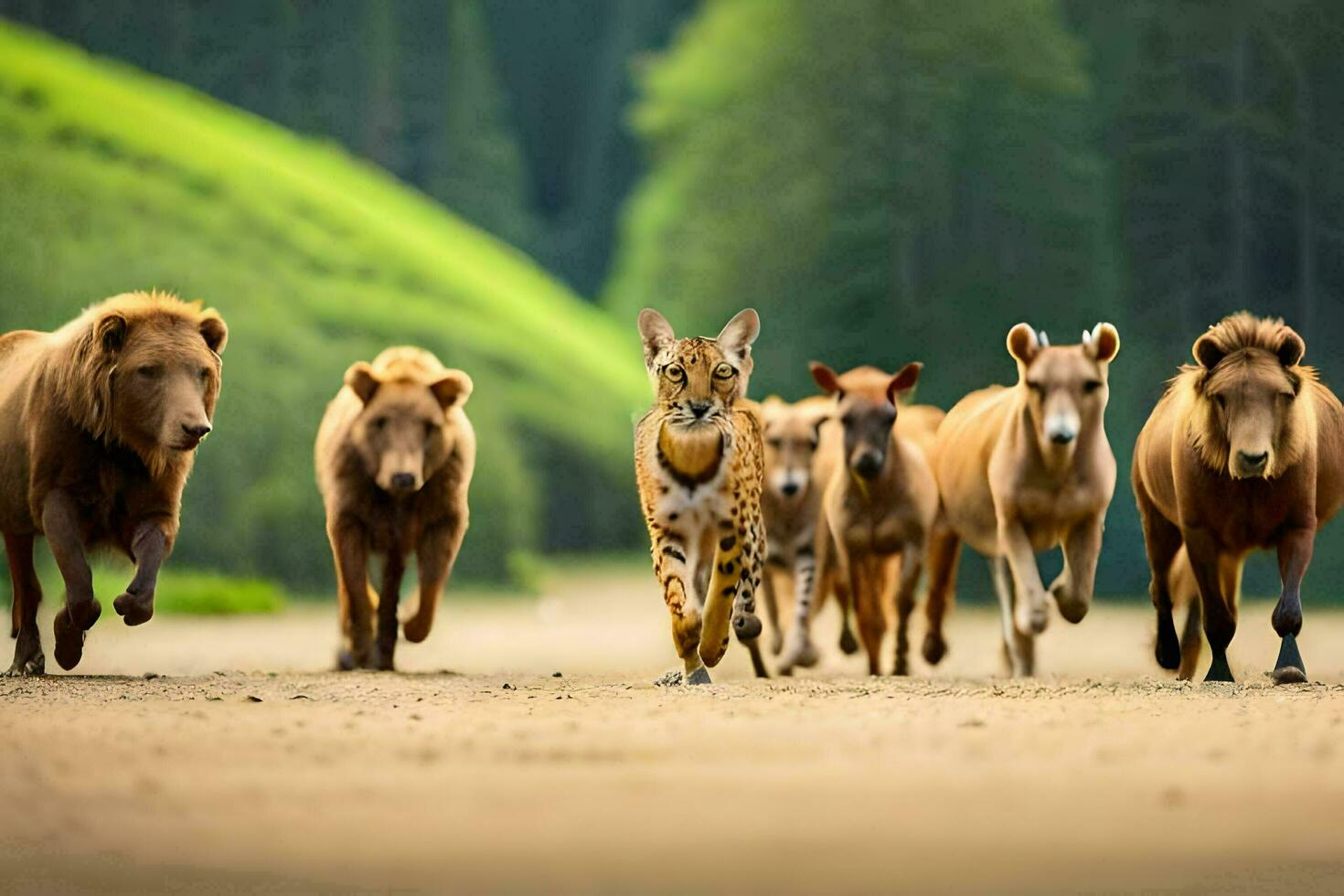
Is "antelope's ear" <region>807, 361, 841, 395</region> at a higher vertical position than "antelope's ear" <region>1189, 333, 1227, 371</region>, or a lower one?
higher

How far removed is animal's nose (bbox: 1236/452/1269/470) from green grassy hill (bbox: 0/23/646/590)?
1466 cm

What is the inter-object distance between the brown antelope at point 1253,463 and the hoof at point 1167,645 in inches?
41.8

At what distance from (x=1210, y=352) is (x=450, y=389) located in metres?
4.60

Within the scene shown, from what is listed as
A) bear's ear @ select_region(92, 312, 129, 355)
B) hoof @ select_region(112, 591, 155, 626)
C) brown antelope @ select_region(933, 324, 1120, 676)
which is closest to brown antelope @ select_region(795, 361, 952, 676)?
brown antelope @ select_region(933, 324, 1120, 676)

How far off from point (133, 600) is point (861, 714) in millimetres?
3928

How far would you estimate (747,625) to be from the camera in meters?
9.91

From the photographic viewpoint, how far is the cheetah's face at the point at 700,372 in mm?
9461

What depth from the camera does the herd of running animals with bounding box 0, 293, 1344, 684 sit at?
32.1 feet

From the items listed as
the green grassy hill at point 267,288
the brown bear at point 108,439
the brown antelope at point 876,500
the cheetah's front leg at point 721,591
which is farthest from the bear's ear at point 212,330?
the green grassy hill at point 267,288

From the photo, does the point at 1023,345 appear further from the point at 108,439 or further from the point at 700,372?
the point at 108,439

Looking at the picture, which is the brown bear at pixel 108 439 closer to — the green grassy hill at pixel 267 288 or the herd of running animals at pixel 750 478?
the herd of running animals at pixel 750 478

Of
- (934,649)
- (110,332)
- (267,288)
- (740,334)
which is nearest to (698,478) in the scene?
(740,334)

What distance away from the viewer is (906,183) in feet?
89.4

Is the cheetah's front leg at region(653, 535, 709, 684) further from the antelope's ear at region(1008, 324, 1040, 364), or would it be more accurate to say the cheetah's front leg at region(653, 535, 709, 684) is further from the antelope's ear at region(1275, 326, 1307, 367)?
the antelope's ear at region(1275, 326, 1307, 367)
